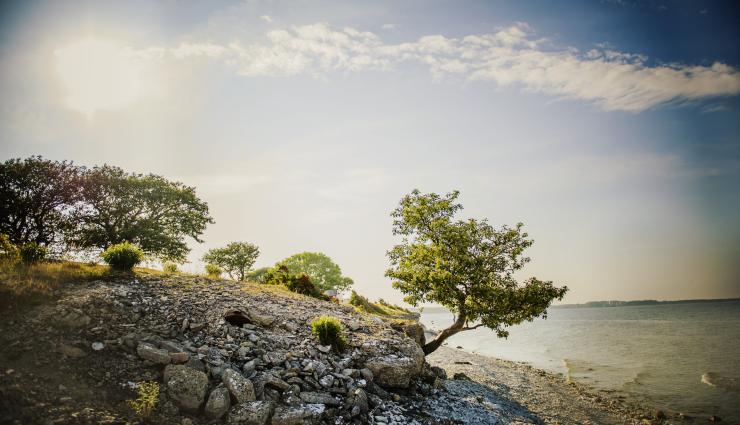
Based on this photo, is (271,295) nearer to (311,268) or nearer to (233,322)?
(233,322)

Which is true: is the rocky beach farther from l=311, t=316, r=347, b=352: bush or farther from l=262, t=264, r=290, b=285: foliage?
l=262, t=264, r=290, b=285: foliage

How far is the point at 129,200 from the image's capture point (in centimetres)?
2839

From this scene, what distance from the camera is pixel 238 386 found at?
9.23 m

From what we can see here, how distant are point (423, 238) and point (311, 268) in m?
42.4

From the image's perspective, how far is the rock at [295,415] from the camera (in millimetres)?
8930

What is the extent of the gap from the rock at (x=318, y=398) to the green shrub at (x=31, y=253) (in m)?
13.2

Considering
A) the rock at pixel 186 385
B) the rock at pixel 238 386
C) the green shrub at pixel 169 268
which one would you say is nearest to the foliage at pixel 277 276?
the green shrub at pixel 169 268

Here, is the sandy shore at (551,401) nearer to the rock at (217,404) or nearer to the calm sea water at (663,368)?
the calm sea water at (663,368)

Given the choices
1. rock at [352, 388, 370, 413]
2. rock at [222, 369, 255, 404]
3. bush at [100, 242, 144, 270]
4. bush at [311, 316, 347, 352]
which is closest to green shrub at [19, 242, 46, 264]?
bush at [100, 242, 144, 270]

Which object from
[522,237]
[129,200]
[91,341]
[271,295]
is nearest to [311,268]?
[129,200]

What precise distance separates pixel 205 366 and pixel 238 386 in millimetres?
1377

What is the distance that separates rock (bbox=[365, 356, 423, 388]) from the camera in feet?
42.1

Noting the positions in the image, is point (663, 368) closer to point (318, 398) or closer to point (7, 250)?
point (318, 398)

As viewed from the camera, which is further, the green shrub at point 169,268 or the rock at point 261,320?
the green shrub at point 169,268
